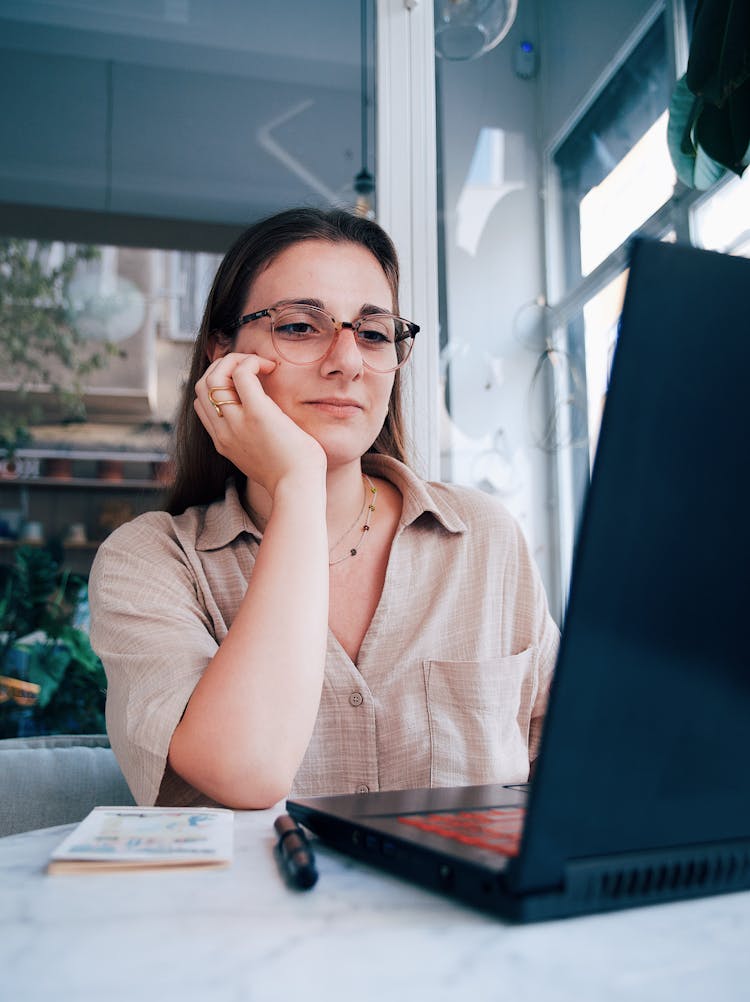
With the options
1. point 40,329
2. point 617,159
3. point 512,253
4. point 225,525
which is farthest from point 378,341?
point 40,329

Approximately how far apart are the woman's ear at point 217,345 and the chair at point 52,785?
2.20 feet

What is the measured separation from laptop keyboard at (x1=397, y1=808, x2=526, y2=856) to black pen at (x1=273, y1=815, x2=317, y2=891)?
70 millimetres

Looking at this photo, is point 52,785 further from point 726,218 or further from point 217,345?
point 726,218

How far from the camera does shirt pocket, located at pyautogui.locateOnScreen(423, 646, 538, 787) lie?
1.09m

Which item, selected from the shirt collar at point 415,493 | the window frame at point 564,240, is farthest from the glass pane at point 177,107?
the shirt collar at point 415,493

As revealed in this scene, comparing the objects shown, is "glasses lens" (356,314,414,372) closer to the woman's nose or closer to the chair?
the woman's nose

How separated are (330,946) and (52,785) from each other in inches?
39.8

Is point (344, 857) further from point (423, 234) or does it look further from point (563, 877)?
point (423, 234)

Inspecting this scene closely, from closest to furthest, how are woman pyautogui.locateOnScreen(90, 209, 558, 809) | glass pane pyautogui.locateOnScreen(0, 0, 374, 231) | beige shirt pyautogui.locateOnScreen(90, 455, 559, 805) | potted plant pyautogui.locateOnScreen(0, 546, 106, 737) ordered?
woman pyautogui.locateOnScreen(90, 209, 558, 809) < beige shirt pyautogui.locateOnScreen(90, 455, 559, 805) < potted plant pyautogui.locateOnScreen(0, 546, 106, 737) < glass pane pyautogui.locateOnScreen(0, 0, 374, 231)

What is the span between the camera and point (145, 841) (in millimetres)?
545

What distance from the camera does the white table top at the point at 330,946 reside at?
34cm

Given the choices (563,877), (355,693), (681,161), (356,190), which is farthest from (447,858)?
(356,190)

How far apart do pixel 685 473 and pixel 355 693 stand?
0.77 meters

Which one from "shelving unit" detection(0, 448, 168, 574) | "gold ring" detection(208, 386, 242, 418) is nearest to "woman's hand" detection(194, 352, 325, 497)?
"gold ring" detection(208, 386, 242, 418)
